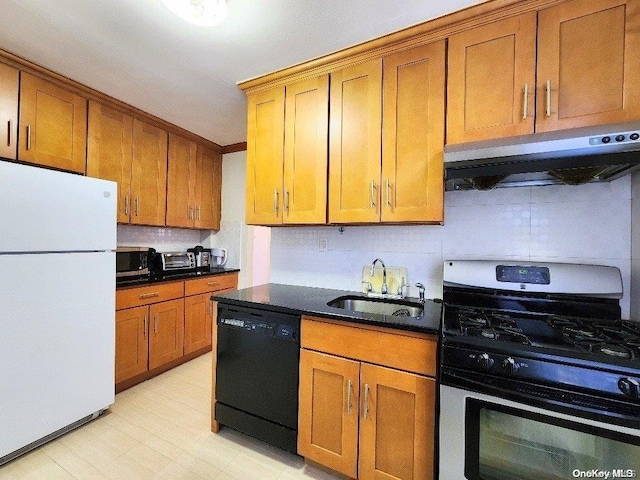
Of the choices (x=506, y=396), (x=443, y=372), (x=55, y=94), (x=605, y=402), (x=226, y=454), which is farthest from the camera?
(x=55, y=94)

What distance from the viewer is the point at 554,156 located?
46.5 inches

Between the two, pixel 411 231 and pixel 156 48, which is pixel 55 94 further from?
pixel 411 231

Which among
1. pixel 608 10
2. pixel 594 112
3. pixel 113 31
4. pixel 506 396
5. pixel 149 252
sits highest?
pixel 113 31

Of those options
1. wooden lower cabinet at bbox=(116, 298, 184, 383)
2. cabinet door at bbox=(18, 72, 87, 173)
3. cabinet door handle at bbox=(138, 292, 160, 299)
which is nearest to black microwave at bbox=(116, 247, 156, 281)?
cabinet door handle at bbox=(138, 292, 160, 299)

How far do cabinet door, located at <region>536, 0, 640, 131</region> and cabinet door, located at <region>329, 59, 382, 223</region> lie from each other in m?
0.78

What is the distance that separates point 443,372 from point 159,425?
74.9 inches

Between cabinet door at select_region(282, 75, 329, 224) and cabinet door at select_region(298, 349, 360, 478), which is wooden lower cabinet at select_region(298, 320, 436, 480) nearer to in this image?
cabinet door at select_region(298, 349, 360, 478)

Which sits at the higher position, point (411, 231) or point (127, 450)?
point (411, 231)

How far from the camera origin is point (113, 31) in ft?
5.14

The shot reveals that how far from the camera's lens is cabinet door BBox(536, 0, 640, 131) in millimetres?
1208

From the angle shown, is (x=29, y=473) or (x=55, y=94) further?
(x=55, y=94)

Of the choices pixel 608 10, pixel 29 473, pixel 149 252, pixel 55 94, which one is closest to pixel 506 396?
pixel 608 10

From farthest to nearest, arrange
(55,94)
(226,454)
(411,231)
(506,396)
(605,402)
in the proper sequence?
1. (55,94)
2. (411,231)
3. (226,454)
4. (506,396)
5. (605,402)

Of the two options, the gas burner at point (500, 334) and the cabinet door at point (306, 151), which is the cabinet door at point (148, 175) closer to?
the cabinet door at point (306, 151)
